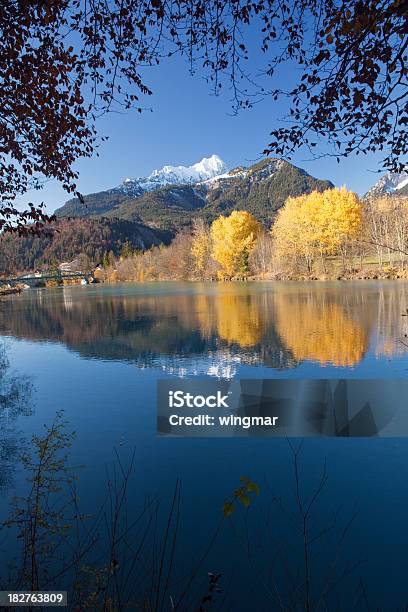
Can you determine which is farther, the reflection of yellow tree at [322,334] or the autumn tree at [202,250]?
the autumn tree at [202,250]

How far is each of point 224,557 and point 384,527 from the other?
5.22ft

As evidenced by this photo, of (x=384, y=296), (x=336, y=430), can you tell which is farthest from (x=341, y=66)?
(x=384, y=296)

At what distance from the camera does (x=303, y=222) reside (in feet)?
154

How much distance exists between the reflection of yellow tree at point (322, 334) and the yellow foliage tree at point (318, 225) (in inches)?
1102

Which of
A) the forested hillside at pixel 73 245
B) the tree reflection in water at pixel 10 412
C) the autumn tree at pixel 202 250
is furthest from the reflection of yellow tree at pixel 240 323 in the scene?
the forested hillside at pixel 73 245

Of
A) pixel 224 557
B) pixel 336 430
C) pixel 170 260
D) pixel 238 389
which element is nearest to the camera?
pixel 224 557

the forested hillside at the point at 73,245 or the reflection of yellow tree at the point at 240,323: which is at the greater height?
the forested hillside at the point at 73,245

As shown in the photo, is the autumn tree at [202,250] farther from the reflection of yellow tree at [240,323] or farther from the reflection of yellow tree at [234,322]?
the reflection of yellow tree at [240,323]

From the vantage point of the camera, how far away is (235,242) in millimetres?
55625

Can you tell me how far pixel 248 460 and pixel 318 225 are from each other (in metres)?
44.4

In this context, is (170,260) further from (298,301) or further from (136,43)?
(136,43)

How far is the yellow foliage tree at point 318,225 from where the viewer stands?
147 feet
